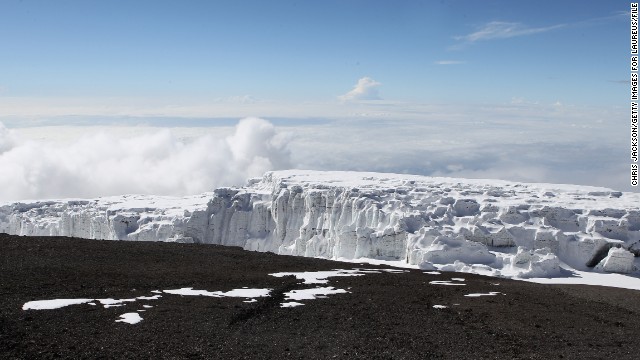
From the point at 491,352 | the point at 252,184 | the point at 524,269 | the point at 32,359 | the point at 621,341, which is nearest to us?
the point at 32,359

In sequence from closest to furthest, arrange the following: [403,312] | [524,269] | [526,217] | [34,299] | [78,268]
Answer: [34,299]
[403,312]
[78,268]
[524,269]
[526,217]

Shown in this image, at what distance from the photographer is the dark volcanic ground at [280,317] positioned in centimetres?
1839

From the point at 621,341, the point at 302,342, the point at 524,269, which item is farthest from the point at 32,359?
the point at 524,269

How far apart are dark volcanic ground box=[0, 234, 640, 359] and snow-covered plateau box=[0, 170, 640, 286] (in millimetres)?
16839

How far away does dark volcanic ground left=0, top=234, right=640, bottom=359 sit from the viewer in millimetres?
18391

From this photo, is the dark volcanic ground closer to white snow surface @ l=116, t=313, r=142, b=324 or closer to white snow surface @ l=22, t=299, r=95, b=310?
white snow surface @ l=116, t=313, r=142, b=324

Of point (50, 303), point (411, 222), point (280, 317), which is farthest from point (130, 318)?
point (411, 222)

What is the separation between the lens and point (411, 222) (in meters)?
57.5

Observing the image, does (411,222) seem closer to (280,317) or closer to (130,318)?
(280,317)

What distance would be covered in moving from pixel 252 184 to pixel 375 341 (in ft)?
224

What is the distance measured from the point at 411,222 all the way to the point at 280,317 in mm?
36700

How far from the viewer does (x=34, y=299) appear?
2300cm

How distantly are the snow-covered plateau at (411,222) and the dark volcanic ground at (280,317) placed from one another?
1684 cm

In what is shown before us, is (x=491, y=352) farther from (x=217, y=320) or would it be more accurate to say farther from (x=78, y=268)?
(x=78, y=268)
